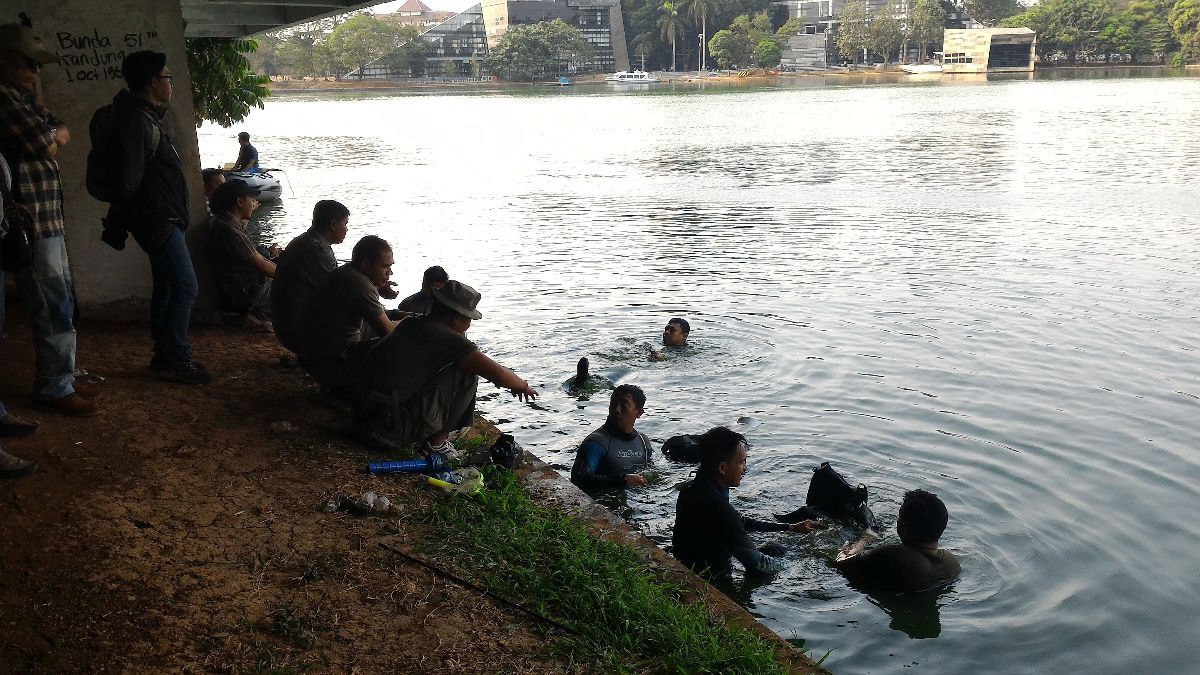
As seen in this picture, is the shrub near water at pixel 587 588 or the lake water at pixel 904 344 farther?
the lake water at pixel 904 344

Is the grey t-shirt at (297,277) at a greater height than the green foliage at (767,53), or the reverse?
the green foliage at (767,53)

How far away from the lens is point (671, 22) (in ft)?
461

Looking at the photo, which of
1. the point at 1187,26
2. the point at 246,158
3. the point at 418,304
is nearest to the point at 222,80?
the point at 418,304

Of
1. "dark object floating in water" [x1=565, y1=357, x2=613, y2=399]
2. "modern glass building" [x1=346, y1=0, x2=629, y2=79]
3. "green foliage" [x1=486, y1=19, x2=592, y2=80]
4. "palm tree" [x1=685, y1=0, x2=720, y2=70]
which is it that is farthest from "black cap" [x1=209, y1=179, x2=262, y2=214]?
"palm tree" [x1=685, y1=0, x2=720, y2=70]

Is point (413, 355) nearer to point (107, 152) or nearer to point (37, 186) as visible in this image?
point (37, 186)

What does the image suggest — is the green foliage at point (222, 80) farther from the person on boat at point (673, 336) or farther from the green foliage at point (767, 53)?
the green foliage at point (767, 53)

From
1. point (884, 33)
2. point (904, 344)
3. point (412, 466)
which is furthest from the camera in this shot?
point (884, 33)

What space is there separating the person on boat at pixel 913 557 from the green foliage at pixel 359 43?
125991 mm

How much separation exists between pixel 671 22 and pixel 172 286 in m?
141

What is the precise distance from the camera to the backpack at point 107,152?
6.54 metres

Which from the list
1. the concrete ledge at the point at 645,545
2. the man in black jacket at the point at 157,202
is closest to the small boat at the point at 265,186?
the man in black jacket at the point at 157,202

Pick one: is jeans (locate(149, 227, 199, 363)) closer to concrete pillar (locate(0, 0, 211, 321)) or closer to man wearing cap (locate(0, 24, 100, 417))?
man wearing cap (locate(0, 24, 100, 417))

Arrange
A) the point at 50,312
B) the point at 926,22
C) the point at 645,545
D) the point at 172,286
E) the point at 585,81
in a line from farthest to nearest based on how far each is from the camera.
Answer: the point at 585,81, the point at 926,22, the point at 172,286, the point at 50,312, the point at 645,545

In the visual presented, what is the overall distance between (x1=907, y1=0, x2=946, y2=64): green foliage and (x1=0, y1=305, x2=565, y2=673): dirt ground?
440ft
